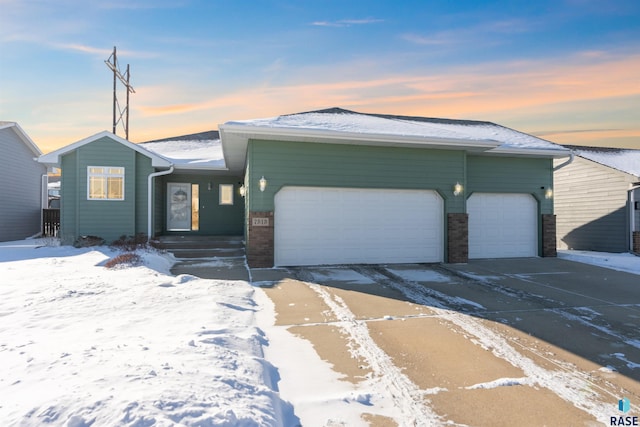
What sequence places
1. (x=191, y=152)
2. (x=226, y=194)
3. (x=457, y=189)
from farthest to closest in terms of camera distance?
(x=191, y=152) → (x=226, y=194) → (x=457, y=189)

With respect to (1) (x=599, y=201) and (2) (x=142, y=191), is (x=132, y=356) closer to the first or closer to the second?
(2) (x=142, y=191)

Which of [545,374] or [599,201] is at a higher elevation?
[599,201]

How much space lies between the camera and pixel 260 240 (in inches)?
335

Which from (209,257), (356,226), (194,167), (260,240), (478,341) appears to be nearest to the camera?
(478,341)

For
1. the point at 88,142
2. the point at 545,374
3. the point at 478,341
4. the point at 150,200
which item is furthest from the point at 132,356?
the point at 88,142

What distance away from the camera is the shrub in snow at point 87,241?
420 inches

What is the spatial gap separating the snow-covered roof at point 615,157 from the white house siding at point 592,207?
44cm

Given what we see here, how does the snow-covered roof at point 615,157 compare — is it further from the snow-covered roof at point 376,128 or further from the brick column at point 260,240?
the brick column at point 260,240

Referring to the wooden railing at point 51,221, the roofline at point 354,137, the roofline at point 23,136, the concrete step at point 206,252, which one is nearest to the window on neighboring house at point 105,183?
the concrete step at point 206,252

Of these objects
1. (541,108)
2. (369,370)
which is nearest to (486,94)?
(541,108)

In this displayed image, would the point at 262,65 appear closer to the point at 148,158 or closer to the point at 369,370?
the point at 148,158

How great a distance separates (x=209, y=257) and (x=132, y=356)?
7.17 meters

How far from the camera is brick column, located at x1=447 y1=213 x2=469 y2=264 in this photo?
965 centimetres

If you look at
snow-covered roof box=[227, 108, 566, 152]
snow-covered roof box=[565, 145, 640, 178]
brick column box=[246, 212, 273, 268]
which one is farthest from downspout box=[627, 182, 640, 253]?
brick column box=[246, 212, 273, 268]
